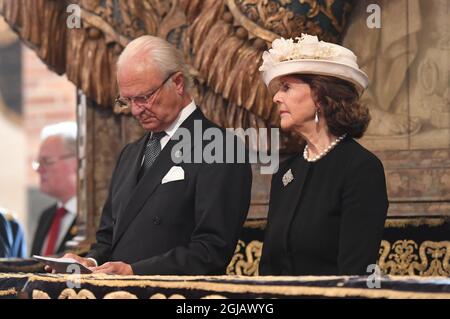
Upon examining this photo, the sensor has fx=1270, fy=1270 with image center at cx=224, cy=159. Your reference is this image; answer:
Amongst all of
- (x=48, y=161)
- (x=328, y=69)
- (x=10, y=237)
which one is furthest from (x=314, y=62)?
(x=48, y=161)

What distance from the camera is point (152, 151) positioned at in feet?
15.6

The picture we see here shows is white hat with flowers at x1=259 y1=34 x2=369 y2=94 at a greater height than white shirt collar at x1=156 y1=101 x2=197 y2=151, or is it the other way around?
white hat with flowers at x1=259 y1=34 x2=369 y2=94

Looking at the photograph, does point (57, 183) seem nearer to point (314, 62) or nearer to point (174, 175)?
point (174, 175)

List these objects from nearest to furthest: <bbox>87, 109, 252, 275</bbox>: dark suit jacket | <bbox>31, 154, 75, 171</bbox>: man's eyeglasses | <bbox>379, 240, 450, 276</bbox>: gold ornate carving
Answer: <bbox>87, 109, 252, 275</bbox>: dark suit jacket < <bbox>379, 240, 450, 276</bbox>: gold ornate carving < <bbox>31, 154, 75, 171</bbox>: man's eyeglasses

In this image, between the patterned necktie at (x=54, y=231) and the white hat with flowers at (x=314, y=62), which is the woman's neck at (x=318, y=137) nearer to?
the white hat with flowers at (x=314, y=62)

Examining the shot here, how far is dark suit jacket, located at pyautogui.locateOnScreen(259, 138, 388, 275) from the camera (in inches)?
162

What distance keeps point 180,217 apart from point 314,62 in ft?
2.38

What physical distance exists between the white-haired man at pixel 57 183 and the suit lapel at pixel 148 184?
4.07 m

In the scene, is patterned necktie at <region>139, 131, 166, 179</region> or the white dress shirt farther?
the white dress shirt

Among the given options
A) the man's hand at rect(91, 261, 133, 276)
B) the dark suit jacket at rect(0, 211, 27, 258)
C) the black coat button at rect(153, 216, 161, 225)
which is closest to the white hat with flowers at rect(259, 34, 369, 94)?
the black coat button at rect(153, 216, 161, 225)

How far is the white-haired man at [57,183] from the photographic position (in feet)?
28.7

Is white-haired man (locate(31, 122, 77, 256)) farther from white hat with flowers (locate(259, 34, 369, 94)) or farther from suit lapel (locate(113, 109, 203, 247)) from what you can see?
white hat with flowers (locate(259, 34, 369, 94))

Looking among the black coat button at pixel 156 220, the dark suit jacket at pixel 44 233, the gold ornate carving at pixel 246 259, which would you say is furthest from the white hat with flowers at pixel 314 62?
the dark suit jacket at pixel 44 233
